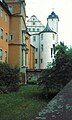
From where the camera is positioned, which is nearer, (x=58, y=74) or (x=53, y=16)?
(x=58, y=74)

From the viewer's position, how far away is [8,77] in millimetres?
30516

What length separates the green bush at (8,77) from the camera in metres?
30.5

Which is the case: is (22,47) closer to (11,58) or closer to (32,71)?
(11,58)

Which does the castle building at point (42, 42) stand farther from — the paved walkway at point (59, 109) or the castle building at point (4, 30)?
the paved walkway at point (59, 109)

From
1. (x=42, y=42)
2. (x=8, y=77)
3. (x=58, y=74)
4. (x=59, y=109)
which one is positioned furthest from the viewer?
(x=42, y=42)

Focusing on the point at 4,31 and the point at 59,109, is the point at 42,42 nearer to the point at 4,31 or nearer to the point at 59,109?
the point at 4,31

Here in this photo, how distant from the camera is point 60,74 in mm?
21734

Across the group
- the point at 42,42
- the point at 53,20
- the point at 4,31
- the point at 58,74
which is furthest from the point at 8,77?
the point at 53,20

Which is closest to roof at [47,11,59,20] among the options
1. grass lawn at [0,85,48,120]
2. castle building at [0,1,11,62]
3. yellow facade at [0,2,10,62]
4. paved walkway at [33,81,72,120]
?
castle building at [0,1,11,62]

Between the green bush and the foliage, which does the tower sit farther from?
the foliage

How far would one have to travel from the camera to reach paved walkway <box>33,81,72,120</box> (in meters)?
3.87

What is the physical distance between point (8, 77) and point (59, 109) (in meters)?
26.6

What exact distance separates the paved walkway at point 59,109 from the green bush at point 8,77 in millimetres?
25824

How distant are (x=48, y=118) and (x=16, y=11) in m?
47.8
